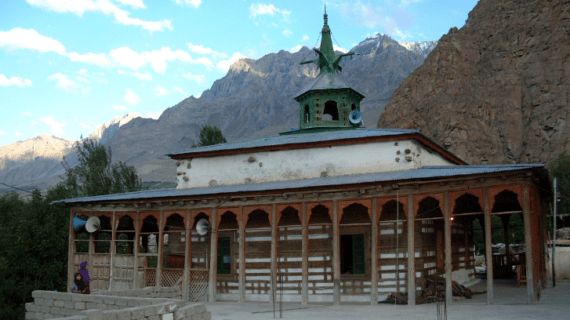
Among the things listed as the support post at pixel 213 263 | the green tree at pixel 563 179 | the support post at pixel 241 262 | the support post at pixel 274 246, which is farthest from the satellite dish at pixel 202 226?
the green tree at pixel 563 179

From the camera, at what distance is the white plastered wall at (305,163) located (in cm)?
2233

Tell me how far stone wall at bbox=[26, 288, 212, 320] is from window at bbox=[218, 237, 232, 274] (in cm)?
543

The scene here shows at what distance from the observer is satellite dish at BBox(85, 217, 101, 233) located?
2539 centimetres

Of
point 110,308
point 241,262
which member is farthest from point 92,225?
point 110,308

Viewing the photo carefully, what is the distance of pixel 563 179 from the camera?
199 feet

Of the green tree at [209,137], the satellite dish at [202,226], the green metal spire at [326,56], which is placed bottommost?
the satellite dish at [202,226]

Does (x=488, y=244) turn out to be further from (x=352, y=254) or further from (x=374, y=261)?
(x=352, y=254)

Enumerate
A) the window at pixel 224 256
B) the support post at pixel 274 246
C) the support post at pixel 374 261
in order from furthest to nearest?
1. the window at pixel 224 256
2. the support post at pixel 274 246
3. the support post at pixel 374 261

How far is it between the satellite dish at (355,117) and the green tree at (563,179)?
35.5 metres

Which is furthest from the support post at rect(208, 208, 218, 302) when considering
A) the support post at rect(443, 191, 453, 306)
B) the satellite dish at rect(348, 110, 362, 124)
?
the satellite dish at rect(348, 110, 362, 124)

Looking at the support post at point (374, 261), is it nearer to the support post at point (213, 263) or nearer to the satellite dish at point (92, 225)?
the support post at point (213, 263)

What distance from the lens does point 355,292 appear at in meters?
20.9

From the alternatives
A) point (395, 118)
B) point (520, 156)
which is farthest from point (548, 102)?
point (395, 118)

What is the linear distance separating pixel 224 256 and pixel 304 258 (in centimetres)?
517
